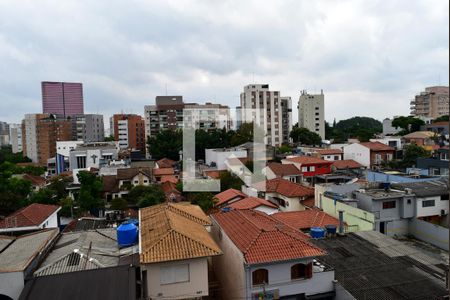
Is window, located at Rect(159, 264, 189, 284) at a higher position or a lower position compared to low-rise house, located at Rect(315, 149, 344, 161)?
lower

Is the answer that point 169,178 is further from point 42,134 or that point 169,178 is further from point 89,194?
point 42,134

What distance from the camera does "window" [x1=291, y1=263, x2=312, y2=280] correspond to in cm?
662

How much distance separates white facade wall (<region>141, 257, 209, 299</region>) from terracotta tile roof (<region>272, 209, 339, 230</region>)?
5.68 metres

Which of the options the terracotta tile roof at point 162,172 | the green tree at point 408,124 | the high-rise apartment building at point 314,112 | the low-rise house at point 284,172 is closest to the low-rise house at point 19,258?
the low-rise house at point 284,172

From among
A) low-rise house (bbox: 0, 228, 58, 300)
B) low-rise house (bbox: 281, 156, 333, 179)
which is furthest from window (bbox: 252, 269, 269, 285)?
low-rise house (bbox: 281, 156, 333, 179)

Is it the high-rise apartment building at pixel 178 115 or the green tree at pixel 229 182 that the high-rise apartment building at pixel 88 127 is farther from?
the green tree at pixel 229 182

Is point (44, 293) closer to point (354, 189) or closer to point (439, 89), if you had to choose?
point (354, 189)

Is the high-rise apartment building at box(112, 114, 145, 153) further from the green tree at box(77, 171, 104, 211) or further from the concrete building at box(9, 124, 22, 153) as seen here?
the green tree at box(77, 171, 104, 211)

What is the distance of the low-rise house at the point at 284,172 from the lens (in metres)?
20.4

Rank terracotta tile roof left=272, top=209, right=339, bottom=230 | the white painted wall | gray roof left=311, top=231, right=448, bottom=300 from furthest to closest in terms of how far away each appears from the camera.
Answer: terracotta tile roof left=272, top=209, right=339, bottom=230 → gray roof left=311, top=231, right=448, bottom=300 → the white painted wall

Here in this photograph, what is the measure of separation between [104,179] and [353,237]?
16182 millimetres

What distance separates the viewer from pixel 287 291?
654cm

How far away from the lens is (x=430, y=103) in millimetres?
55031

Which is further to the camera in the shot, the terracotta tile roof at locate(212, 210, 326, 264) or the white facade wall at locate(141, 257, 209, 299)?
the terracotta tile roof at locate(212, 210, 326, 264)
